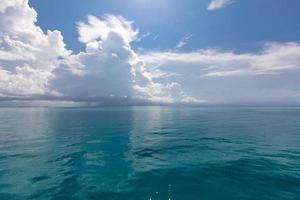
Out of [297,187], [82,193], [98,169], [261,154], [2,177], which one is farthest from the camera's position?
[261,154]

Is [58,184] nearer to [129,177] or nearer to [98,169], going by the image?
[98,169]

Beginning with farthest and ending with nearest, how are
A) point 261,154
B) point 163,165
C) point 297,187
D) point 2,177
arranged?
point 261,154
point 163,165
point 2,177
point 297,187

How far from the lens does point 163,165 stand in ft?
78.8

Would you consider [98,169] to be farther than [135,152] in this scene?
No

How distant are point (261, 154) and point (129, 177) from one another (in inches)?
793

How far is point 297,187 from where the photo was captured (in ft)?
58.3

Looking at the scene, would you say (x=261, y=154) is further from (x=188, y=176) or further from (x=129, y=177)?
(x=129, y=177)

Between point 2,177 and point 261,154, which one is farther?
point 261,154

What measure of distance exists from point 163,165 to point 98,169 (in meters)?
7.47

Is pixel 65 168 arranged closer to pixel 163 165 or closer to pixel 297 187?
pixel 163 165

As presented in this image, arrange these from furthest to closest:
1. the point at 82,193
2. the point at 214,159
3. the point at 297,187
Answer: the point at 214,159, the point at 297,187, the point at 82,193

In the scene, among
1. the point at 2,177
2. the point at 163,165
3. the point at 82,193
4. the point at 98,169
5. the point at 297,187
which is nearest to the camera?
the point at 82,193

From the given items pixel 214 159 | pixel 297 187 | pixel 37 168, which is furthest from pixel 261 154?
pixel 37 168

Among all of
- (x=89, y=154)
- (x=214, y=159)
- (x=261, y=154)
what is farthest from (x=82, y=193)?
(x=261, y=154)
